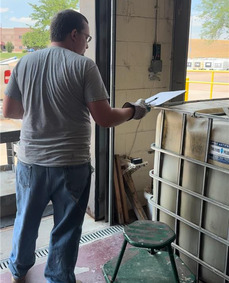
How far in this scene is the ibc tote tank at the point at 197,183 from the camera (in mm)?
1516

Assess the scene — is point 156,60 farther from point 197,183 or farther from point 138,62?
point 197,183

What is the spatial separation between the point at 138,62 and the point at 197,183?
1.43 metres

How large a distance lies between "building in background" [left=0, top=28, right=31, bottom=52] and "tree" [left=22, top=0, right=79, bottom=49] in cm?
4

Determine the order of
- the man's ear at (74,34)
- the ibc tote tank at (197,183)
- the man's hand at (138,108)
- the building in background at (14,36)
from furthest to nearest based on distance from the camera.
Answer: the building in background at (14,36), the man's hand at (138,108), the man's ear at (74,34), the ibc tote tank at (197,183)

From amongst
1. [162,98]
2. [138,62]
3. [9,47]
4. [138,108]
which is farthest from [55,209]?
[138,62]

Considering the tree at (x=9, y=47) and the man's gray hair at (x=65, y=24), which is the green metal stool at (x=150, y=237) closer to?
the man's gray hair at (x=65, y=24)

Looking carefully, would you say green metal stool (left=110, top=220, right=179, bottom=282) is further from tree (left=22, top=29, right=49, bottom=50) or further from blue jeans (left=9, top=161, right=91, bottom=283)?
tree (left=22, top=29, right=49, bottom=50)

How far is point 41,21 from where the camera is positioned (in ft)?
8.11

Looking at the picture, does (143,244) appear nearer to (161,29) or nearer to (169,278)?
(169,278)

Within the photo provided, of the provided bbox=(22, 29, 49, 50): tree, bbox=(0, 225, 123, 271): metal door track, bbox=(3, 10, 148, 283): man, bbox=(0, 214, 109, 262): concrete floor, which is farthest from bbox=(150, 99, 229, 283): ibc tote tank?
bbox=(22, 29, 49, 50): tree

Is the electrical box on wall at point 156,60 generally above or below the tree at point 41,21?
below

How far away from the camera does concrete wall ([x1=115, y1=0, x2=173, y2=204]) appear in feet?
8.37

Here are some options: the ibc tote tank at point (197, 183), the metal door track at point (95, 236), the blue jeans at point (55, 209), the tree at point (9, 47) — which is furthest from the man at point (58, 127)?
the tree at point (9, 47)

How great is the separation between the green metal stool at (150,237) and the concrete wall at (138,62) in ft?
3.47
